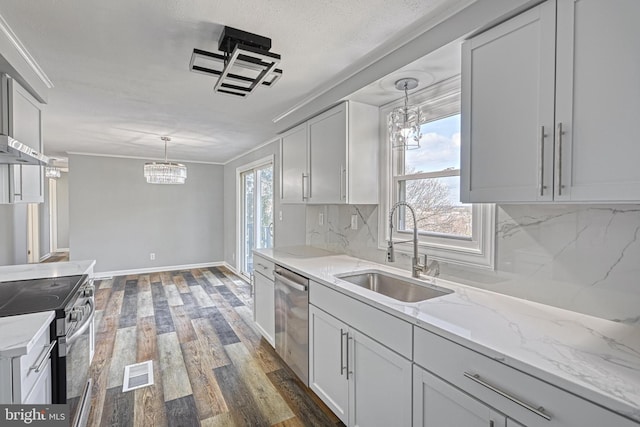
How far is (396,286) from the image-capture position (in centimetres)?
209

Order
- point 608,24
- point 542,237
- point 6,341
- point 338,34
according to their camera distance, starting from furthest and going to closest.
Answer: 1. point 338,34
2. point 542,237
3. point 6,341
4. point 608,24

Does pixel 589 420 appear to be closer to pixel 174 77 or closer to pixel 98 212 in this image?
pixel 174 77

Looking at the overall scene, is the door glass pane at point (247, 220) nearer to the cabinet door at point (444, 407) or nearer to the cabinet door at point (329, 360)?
the cabinet door at point (329, 360)

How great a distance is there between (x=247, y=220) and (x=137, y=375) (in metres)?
3.48

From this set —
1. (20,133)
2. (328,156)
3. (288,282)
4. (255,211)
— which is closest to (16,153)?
(20,133)

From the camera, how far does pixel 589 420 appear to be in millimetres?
827

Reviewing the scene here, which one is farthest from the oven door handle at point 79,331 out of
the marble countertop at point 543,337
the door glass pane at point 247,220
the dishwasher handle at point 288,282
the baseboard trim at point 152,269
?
the baseboard trim at point 152,269

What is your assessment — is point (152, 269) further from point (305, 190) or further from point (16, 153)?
point (16, 153)

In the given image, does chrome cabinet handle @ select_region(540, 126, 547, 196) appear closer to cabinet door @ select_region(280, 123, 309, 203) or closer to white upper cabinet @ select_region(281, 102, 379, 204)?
white upper cabinet @ select_region(281, 102, 379, 204)

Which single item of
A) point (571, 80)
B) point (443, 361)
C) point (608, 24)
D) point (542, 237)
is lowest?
point (443, 361)

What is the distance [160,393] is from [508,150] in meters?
2.74

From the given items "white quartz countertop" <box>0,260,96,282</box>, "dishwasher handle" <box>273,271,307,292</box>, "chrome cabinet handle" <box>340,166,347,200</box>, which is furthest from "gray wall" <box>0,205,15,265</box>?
"chrome cabinet handle" <box>340,166,347,200</box>

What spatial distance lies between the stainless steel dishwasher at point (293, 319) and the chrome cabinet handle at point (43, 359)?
138 centimetres

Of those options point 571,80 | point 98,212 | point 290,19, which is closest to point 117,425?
point 290,19
